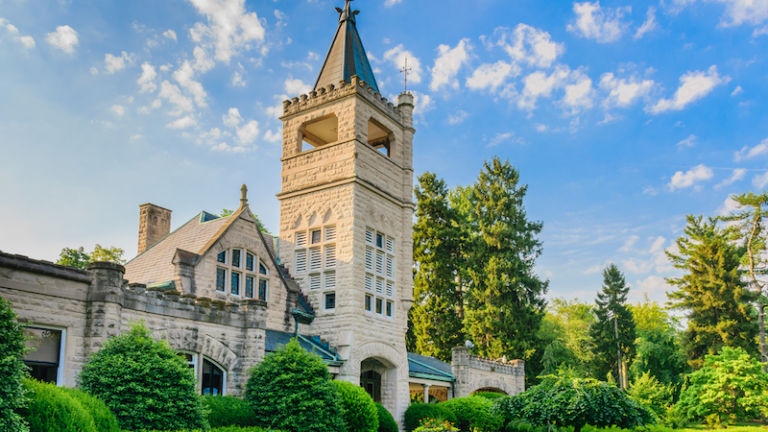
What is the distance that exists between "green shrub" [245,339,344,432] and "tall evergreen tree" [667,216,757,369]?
3158cm

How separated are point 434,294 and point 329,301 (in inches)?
743

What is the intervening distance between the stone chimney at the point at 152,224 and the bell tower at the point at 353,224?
5.02 m

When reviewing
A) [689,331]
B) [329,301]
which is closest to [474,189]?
[689,331]

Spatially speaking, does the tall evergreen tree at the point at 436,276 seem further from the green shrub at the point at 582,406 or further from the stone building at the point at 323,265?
the green shrub at the point at 582,406

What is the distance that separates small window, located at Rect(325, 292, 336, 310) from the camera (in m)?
26.1

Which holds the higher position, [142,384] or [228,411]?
[142,384]

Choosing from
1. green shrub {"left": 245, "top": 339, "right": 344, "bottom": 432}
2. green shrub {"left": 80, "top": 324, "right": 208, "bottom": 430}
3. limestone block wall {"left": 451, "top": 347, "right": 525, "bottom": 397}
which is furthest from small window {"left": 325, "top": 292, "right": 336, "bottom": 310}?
green shrub {"left": 80, "top": 324, "right": 208, "bottom": 430}

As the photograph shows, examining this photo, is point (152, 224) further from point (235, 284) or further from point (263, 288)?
point (263, 288)

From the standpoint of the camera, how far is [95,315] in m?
15.1

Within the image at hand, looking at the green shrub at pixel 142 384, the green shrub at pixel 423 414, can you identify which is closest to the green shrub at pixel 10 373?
the green shrub at pixel 142 384

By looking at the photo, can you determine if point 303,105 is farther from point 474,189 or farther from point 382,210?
point 474,189

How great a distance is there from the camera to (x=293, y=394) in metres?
18.1

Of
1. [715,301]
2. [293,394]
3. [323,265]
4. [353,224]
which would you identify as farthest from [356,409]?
[715,301]

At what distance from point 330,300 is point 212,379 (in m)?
8.27
